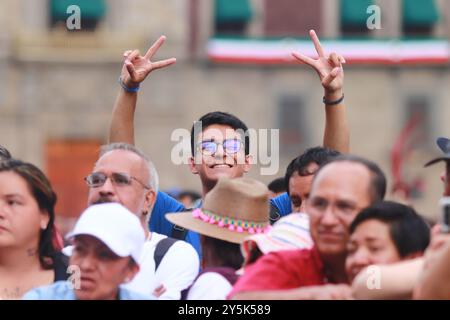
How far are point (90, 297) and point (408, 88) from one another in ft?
92.7

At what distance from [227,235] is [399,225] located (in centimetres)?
110

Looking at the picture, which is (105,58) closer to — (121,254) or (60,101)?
(60,101)

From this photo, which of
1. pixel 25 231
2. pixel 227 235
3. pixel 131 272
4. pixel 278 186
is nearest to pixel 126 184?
pixel 227 235

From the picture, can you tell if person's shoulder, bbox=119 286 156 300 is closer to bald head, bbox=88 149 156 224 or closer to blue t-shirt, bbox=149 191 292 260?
bald head, bbox=88 149 156 224

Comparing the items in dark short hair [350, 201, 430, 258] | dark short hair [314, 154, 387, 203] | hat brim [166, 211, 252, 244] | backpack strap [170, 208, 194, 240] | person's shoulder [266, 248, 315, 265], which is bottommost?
backpack strap [170, 208, 194, 240]

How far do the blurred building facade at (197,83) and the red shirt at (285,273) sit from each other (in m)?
25.7

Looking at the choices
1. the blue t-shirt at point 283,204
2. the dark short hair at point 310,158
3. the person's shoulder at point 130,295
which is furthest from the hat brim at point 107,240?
the blue t-shirt at point 283,204

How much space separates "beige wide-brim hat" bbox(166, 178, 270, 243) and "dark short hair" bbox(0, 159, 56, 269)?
1.93ft

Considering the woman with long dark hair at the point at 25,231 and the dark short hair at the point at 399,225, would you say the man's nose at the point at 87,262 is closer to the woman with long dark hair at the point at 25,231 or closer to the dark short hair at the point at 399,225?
the woman with long dark hair at the point at 25,231

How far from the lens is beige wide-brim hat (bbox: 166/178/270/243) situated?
605cm

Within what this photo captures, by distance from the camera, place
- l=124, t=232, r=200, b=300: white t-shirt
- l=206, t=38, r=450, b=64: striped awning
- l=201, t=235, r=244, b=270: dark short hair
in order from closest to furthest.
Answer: l=124, t=232, r=200, b=300: white t-shirt < l=201, t=235, r=244, b=270: dark short hair < l=206, t=38, r=450, b=64: striped awning

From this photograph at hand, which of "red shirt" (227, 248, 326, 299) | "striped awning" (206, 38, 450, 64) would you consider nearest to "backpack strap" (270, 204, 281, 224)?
"red shirt" (227, 248, 326, 299)

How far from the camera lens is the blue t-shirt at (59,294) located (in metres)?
5.13
